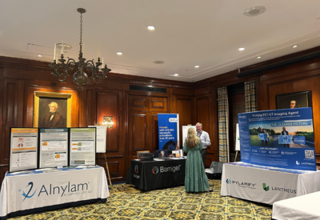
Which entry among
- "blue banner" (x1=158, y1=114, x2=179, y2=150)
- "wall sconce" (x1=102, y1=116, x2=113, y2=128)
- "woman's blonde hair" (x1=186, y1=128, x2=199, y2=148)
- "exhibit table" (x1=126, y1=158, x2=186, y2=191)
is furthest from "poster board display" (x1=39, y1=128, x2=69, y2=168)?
"blue banner" (x1=158, y1=114, x2=179, y2=150)

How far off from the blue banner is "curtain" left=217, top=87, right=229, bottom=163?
4.71 ft

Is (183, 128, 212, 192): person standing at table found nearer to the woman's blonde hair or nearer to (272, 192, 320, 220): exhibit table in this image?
the woman's blonde hair

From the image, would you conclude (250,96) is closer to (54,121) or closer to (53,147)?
(53,147)

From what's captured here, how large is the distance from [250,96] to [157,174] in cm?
346

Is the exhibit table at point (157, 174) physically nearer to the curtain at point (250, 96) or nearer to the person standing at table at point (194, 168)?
the person standing at table at point (194, 168)

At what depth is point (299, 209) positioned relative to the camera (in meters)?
2.13

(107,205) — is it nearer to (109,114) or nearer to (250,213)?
(250,213)

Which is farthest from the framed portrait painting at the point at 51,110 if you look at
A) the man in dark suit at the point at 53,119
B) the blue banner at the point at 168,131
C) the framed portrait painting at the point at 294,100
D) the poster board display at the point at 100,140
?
the framed portrait painting at the point at 294,100

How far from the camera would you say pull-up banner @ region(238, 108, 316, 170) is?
396 cm

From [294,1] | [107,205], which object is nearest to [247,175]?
[107,205]

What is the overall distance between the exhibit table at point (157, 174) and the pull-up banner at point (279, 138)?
1.74m

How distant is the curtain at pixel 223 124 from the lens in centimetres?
748

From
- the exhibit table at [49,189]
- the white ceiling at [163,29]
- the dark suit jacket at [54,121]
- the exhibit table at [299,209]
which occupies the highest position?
the white ceiling at [163,29]

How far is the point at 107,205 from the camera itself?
15.0ft
